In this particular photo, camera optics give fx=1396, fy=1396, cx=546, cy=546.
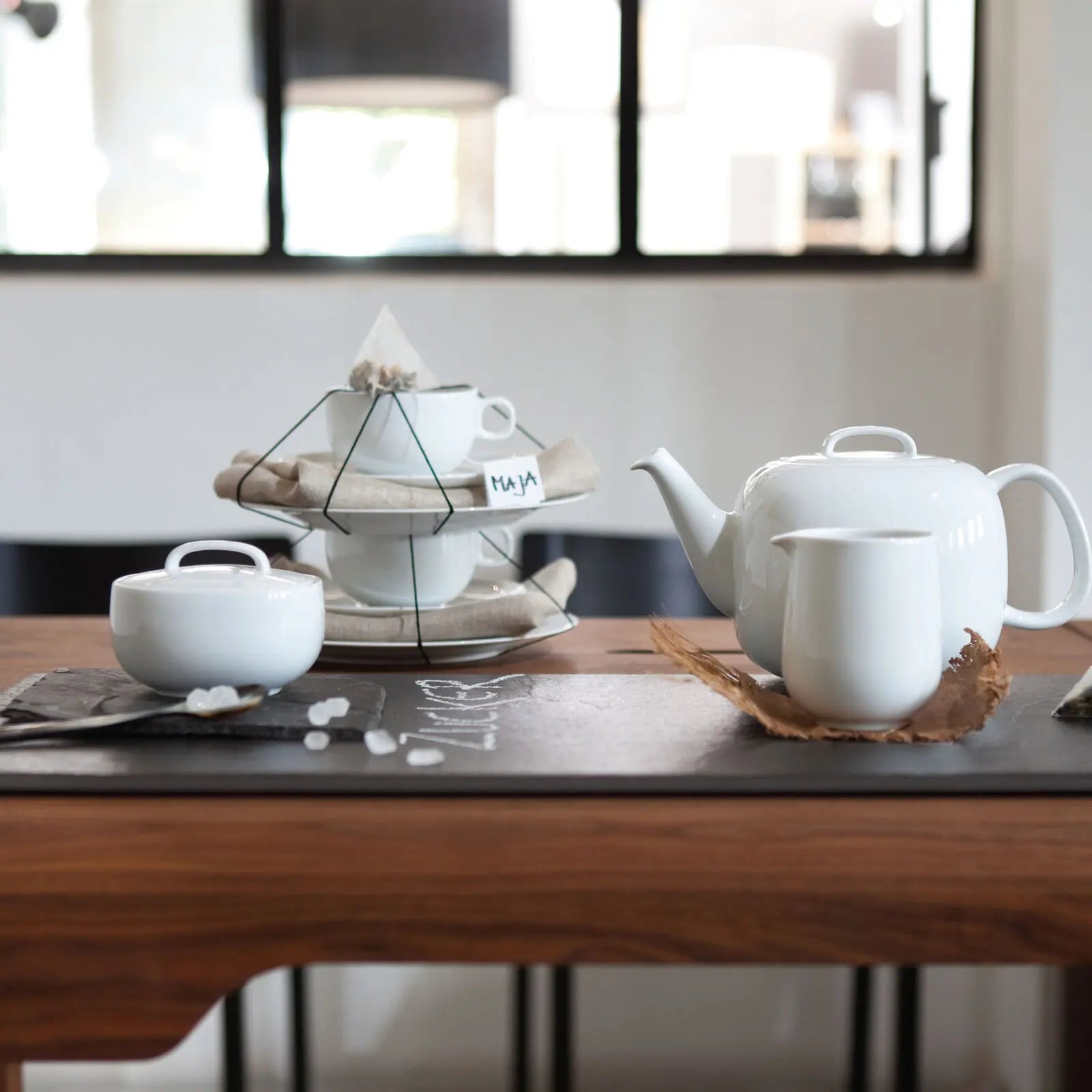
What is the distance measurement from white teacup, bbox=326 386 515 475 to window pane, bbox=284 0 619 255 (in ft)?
5.73

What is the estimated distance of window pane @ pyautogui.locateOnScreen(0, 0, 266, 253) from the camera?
278 centimetres

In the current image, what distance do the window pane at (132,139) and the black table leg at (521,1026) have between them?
5.02 ft

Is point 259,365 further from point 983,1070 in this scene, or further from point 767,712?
point 767,712

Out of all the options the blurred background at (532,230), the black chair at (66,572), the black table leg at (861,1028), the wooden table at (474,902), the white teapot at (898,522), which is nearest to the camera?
the wooden table at (474,902)

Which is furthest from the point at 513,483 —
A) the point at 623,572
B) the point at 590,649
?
the point at 623,572

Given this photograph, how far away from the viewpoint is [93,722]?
0.80m

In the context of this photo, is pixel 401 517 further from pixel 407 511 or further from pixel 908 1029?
pixel 908 1029

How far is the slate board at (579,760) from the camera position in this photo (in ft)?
2.34

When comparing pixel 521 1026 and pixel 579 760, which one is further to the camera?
pixel 521 1026

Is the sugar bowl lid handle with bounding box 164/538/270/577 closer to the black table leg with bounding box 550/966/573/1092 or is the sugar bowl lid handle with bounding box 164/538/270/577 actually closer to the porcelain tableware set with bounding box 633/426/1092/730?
the porcelain tableware set with bounding box 633/426/1092/730

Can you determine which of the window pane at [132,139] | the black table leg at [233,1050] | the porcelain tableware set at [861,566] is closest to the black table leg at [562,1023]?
the black table leg at [233,1050]

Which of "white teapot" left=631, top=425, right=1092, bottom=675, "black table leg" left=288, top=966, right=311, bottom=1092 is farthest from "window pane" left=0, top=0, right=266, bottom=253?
"white teapot" left=631, top=425, right=1092, bottom=675

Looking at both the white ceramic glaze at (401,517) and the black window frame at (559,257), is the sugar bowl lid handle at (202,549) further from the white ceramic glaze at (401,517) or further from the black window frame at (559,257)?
the black window frame at (559,257)

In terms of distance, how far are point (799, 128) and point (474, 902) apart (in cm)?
250
